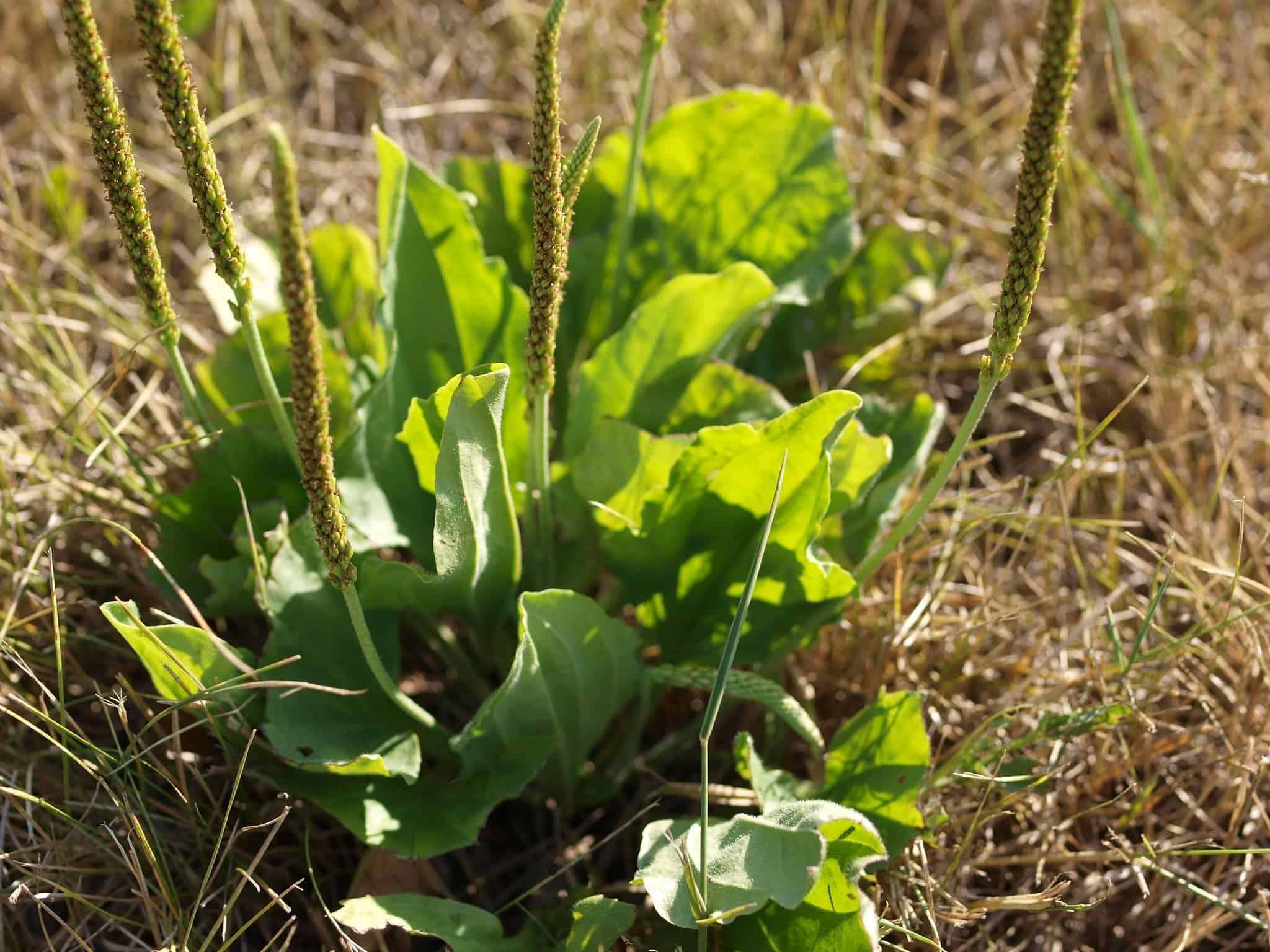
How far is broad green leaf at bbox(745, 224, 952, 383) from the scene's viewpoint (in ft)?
8.04

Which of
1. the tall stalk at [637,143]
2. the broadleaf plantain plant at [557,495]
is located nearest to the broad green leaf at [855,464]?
the broadleaf plantain plant at [557,495]

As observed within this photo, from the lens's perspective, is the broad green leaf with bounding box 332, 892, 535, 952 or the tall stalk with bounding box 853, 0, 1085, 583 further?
the broad green leaf with bounding box 332, 892, 535, 952

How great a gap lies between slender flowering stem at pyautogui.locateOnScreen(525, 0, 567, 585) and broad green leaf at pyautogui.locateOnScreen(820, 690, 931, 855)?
2.15 ft

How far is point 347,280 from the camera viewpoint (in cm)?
229

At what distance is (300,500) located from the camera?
201 cm

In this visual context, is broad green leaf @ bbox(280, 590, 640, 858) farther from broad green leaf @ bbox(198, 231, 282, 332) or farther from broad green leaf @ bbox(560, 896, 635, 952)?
broad green leaf @ bbox(198, 231, 282, 332)

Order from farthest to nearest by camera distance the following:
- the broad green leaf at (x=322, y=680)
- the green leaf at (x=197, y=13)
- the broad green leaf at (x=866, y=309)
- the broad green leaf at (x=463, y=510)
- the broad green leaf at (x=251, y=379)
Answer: the green leaf at (x=197, y=13), the broad green leaf at (x=866, y=309), the broad green leaf at (x=251, y=379), the broad green leaf at (x=322, y=680), the broad green leaf at (x=463, y=510)

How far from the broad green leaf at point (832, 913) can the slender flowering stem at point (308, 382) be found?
0.65 meters

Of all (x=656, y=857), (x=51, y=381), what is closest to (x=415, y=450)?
(x=656, y=857)

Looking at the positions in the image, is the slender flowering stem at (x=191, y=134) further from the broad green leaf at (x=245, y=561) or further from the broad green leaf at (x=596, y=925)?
the broad green leaf at (x=596, y=925)

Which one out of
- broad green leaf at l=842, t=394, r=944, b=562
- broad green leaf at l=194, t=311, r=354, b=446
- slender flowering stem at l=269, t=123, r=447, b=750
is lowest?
broad green leaf at l=842, t=394, r=944, b=562

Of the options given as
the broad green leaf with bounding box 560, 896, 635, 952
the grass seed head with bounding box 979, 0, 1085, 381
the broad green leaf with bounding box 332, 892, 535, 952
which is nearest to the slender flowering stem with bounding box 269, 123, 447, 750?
the broad green leaf with bounding box 332, 892, 535, 952

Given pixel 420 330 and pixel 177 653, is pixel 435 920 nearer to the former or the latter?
pixel 177 653

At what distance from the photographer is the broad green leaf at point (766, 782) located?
1722mm
